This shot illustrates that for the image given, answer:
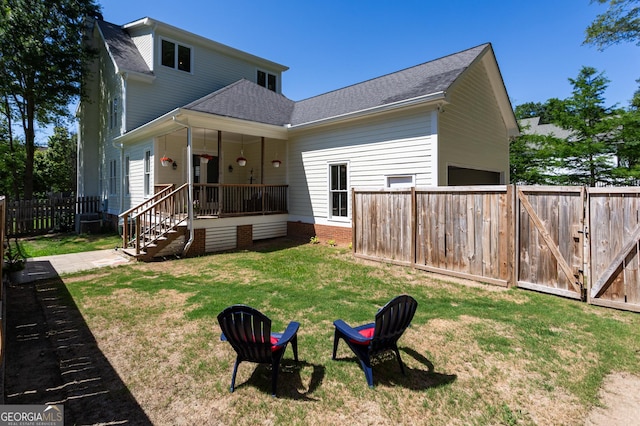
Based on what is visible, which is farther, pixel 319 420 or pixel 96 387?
pixel 96 387

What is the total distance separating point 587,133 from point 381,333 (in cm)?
1840

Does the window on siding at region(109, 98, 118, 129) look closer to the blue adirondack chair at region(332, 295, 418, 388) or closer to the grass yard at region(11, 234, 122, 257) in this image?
the grass yard at region(11, 234, 122, 257)

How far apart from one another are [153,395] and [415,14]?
16.1 m

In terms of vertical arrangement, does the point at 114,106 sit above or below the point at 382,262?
above

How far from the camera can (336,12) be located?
46.0ft

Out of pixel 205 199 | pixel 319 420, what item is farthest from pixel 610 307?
pixel 205 199

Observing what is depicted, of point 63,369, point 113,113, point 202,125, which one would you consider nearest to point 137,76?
point 113,113

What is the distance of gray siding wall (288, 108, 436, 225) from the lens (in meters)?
9.02

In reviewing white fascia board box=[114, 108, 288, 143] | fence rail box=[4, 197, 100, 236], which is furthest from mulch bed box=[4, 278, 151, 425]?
fence rail box=[4, 197, 100, 236]

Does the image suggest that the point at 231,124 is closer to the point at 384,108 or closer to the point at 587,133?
the point at 384,108

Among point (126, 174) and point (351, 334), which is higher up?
point (126, 174)

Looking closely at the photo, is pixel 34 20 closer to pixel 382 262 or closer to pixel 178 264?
pixel 178 264

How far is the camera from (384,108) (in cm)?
926

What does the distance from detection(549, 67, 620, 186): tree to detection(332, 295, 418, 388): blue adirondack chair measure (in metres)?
17.4
